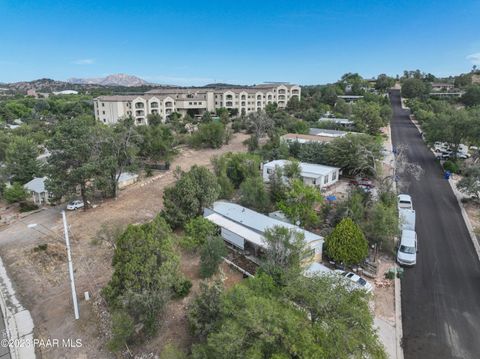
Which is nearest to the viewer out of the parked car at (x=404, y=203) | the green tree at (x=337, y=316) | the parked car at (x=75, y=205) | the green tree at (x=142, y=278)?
the green tree at (x=337, y=316)

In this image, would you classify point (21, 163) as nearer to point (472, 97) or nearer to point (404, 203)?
point (404, 203)

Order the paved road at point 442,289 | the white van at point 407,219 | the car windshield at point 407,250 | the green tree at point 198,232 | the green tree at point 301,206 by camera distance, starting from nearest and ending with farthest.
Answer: the paved road at point 442,289 < the car windshield at point 407,250 < the green tree at point 198,232 < the white van at point 407,219 < the green tree at point 301,206

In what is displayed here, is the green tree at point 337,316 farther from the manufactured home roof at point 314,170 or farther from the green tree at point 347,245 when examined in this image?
the manufactured home roof at point 314,170

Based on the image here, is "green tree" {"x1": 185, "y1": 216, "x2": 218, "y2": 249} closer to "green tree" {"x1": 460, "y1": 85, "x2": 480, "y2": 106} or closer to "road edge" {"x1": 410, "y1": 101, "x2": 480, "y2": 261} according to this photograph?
"road edge" {"x1": 410, "y1": 101, "x2": 480, "y2": 261}

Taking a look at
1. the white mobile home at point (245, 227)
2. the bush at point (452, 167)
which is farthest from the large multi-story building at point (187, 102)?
the bush at point (452, 167)

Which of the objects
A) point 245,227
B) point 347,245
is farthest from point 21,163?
point 347,245

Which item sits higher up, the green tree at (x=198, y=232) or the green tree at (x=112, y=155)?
the green tree at (x=112, y=155)

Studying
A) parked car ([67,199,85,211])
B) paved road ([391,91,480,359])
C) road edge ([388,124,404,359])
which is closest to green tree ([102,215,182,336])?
road edge ([388,124,404,359])

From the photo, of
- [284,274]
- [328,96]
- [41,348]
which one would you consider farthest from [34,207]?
[328,96]
